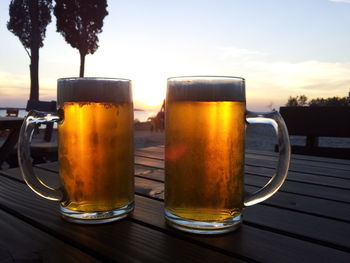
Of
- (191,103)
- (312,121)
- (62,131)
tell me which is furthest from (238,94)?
(312,121)

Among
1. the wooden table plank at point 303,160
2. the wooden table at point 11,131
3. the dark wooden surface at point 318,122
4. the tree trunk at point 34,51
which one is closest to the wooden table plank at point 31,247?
the wooden table plank at point 303,160

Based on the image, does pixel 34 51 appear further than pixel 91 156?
Yes

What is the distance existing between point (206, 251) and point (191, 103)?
0.28 meters

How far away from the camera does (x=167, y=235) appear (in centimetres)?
60

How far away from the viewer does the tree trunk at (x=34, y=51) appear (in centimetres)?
1043

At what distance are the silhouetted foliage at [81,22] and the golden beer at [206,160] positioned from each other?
13.7 m

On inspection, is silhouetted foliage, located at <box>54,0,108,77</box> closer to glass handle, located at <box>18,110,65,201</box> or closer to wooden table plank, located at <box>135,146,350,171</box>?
wooden table plank, located at <box>135,146,350,171</box>

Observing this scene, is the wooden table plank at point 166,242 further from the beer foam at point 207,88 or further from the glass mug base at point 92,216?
the beer foam at point 207,88

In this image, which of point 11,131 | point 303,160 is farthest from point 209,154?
point 11,131

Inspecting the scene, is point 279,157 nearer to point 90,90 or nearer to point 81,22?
point 90,90

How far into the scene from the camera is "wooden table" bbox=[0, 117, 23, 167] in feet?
8.76

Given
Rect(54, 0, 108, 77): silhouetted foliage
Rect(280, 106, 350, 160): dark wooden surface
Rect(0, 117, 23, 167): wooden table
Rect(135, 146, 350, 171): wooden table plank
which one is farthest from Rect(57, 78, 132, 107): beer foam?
Rect(54, 0, 108, 77): silhouetted foliage

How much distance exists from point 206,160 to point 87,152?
0.25 m

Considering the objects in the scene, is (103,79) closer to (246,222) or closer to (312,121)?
(246,222)
